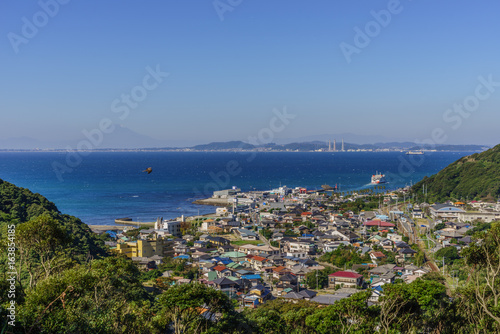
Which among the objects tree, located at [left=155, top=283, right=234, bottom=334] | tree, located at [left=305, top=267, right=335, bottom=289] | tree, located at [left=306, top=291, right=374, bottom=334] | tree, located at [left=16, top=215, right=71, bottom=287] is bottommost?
tree, located at [left=305, top=267, right=335, bottom=289]

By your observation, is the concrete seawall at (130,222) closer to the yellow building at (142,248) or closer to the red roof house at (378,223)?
the yellow building at (142,248)

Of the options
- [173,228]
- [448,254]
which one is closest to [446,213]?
[448,254]

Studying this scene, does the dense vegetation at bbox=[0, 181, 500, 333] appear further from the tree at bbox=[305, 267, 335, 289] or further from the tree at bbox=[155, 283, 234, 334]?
the tree at bbox=[305, 267, 335, 289]

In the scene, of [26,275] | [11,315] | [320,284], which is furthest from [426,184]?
[11,315]

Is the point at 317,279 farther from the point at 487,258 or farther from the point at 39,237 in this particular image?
the point at 39,237

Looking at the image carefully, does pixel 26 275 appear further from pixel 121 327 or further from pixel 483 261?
pixel 483 261

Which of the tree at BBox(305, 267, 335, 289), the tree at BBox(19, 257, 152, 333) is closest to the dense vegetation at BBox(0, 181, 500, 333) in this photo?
the tree at BBox(19, 257, 152, 333)
